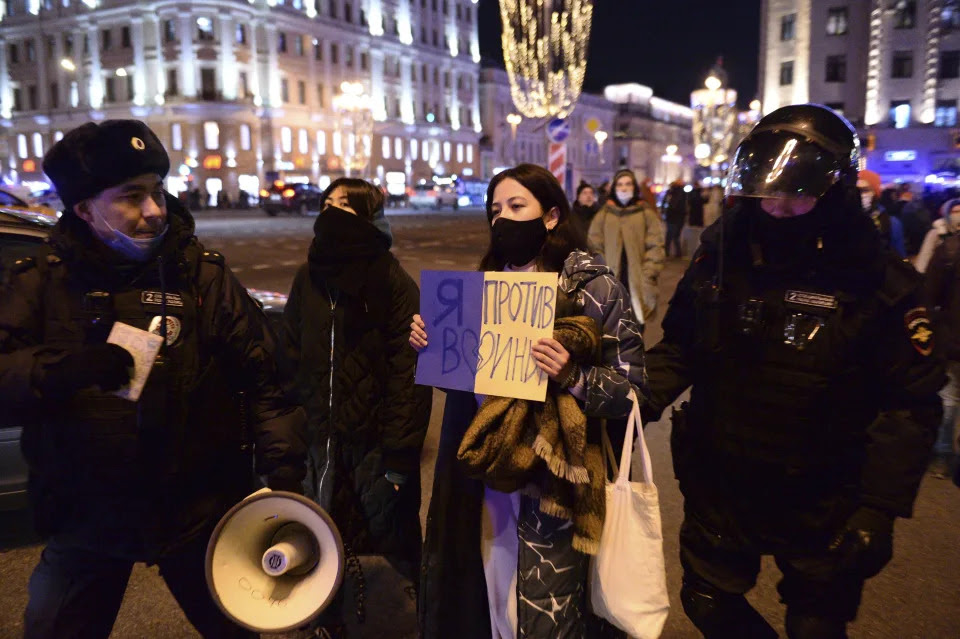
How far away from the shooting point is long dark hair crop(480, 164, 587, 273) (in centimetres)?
254

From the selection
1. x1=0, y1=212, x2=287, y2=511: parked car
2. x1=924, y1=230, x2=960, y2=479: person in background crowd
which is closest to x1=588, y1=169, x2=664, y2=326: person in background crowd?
x1=924, y1=230, x2=960, y2=479: person in background crowd

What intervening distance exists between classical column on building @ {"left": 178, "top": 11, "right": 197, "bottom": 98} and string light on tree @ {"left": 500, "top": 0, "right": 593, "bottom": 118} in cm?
4514

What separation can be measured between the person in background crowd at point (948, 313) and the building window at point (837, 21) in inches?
2166

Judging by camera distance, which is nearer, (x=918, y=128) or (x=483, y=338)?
(x=483, y=338)

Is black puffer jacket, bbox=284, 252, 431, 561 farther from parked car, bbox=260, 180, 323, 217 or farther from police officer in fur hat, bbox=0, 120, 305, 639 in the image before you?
parked car, bbox=260, 180, 323, 217

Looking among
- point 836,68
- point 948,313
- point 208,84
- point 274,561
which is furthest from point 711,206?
point 208,84

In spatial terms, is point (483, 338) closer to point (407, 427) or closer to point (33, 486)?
point (407, 427)

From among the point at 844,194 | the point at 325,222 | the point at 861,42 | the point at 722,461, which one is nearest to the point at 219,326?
the point at 325,222

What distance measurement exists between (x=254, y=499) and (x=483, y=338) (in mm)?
863

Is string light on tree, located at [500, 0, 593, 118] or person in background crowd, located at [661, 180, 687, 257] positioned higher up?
string light on tree, located at [500, 0, 593, 118]

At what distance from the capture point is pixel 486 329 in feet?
7.96

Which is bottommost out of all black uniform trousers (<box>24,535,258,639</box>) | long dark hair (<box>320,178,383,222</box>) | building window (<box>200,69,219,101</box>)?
black uniform trousers (<box>24,535,258,639</box>)

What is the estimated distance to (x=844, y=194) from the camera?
2301 millimetres

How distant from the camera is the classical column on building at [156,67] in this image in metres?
62.7
